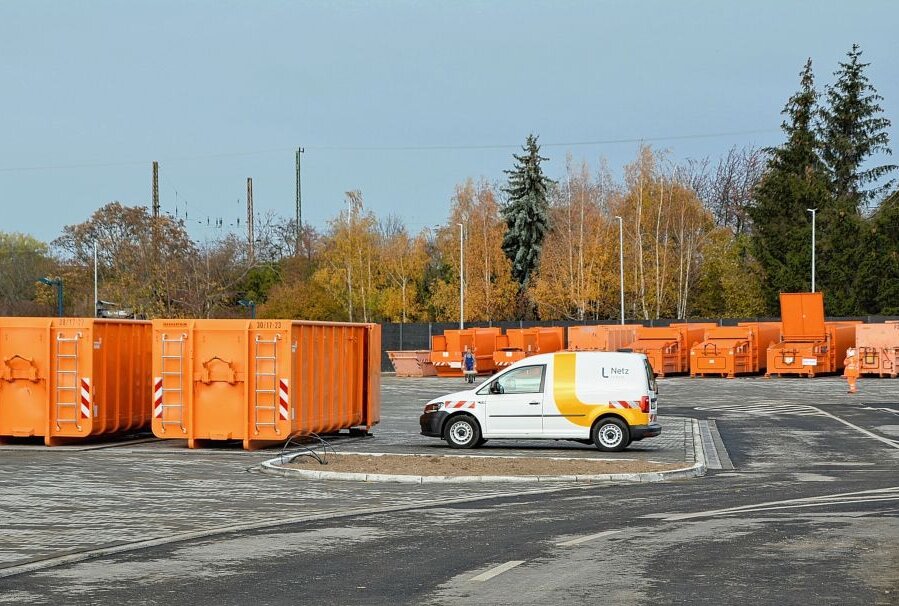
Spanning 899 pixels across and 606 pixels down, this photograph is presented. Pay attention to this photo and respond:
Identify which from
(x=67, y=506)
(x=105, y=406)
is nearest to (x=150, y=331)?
(x=105, y=406)

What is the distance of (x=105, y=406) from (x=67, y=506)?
9.08m

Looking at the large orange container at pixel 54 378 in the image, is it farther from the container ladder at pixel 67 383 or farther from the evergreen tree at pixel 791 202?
the evergreen tree at pixel 791 202

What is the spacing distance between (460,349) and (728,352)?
12247 millimetres

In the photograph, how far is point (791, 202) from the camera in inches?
3246

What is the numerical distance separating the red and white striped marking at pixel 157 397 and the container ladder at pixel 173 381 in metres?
0.06

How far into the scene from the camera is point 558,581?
9.96 m

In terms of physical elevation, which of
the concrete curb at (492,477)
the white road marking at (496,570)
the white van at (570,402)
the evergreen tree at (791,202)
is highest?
the evergreen tree at (791,202)

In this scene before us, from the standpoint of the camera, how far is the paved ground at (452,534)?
31.7ft

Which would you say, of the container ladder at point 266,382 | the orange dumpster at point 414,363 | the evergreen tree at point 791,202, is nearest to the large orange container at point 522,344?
the orange dumpster at point 414,363

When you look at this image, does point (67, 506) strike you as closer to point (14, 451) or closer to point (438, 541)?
point (438, 541)

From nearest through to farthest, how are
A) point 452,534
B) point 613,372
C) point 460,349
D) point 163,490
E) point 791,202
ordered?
1. point 452,534
2. point 163,490
3. point 613,372
4. point 460,349
5. point 791,202

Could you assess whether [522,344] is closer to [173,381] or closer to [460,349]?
[460,349]

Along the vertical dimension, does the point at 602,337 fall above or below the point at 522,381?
above

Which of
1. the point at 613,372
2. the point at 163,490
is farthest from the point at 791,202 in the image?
the point at 163,490
